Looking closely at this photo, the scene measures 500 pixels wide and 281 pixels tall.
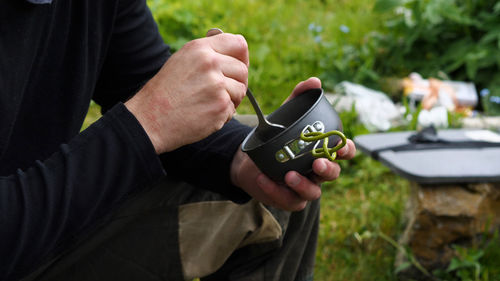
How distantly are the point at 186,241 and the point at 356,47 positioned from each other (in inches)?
128

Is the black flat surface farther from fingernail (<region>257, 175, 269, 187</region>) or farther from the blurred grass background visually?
fingernail (<region>257, 175, 269, 187</region>)

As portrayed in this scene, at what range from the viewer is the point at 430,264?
2.41 metres

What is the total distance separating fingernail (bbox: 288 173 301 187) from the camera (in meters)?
1.40

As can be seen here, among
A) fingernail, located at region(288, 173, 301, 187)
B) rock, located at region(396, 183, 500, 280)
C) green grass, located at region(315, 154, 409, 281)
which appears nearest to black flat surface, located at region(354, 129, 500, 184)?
rock, located at region(396, 183, 500, 280)

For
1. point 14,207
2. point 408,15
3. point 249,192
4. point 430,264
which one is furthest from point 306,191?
point 408,15

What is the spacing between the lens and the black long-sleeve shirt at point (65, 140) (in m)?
1.12

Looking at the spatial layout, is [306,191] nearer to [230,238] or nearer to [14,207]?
[230,238]

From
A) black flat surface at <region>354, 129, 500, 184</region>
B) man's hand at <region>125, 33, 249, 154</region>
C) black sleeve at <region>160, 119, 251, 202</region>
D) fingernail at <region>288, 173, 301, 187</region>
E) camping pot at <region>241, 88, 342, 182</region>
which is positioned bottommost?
black flat surface at <region>354, 129, 500, 184</region>

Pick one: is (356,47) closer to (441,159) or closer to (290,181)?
(441,159)

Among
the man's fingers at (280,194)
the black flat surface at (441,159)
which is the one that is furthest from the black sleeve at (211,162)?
the black flat surface at (441,159)

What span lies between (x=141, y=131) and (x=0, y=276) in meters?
0.37

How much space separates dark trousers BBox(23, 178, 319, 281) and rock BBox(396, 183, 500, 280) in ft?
2.79

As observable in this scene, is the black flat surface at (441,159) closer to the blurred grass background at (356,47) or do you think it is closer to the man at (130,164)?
the blurred grass background at (356,47)

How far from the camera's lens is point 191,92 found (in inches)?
46.4
